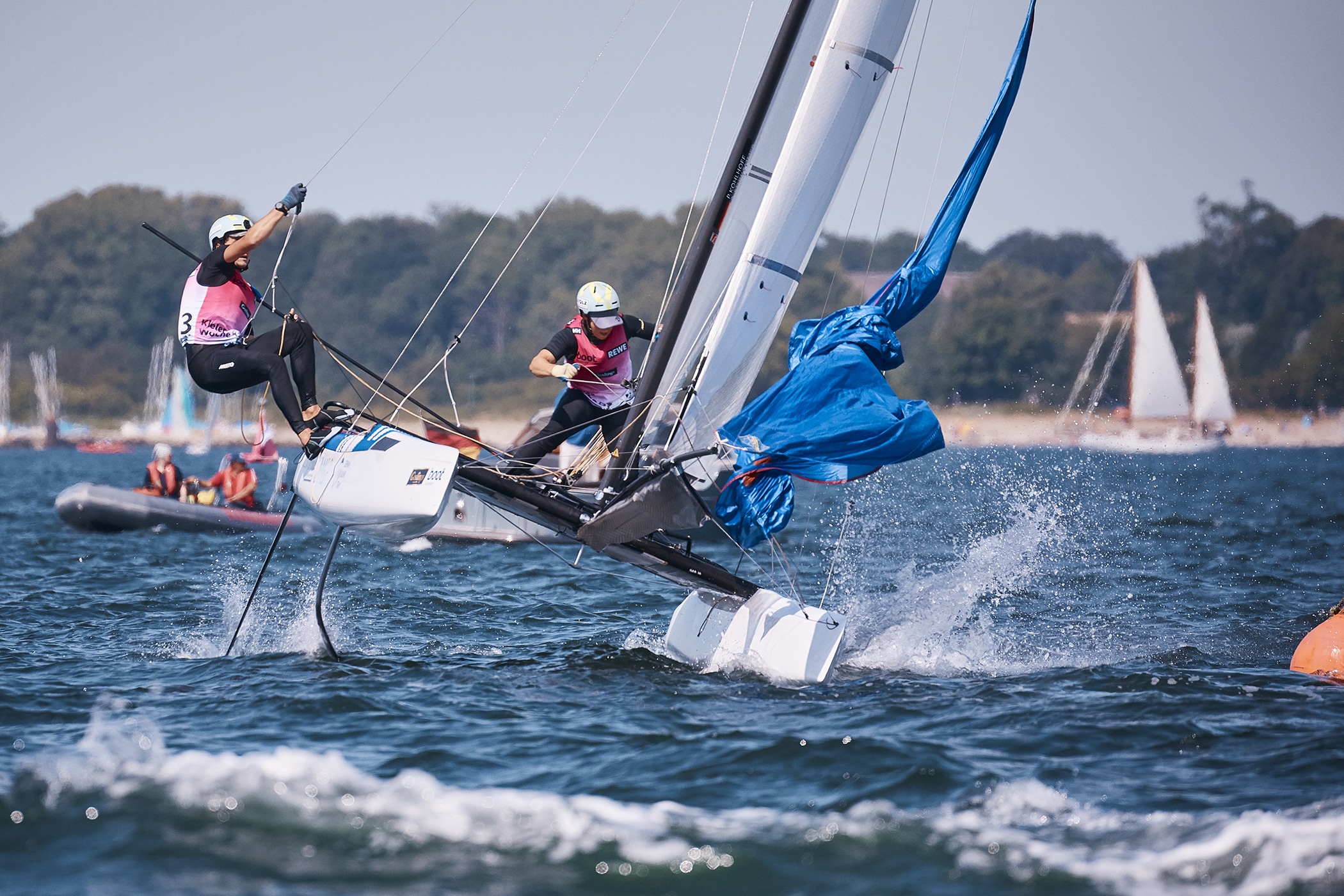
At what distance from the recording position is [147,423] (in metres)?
73.5

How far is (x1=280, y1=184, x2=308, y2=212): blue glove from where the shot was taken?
6.42 metres

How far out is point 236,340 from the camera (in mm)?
6977

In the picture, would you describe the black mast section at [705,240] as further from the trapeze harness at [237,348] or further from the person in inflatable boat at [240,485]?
the person in inflatable boat at [240,485]

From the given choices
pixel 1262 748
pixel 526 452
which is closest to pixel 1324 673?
pixel 1262 748

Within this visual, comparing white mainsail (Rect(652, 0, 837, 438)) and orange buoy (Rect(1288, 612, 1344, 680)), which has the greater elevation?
white mainsail (Rect(652, 0, 837, 438))

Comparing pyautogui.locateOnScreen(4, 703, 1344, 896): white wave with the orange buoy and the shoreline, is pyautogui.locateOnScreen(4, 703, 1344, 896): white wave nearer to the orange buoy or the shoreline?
the orange buoy

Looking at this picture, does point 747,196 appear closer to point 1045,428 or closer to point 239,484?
point 239,484

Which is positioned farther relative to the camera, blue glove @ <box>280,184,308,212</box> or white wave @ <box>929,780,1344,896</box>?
blue glove @ <box>280,184,308,212</box>

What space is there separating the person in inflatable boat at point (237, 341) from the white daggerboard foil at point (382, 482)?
0.85 ft

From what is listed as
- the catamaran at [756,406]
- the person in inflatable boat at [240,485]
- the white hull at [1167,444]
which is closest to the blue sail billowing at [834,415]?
the catamaran at [756,406]

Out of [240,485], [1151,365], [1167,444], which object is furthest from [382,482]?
[1167,444]

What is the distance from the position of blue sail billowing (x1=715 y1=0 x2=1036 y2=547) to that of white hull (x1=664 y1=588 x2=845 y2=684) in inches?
15.5

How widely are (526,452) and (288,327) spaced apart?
1.45 m

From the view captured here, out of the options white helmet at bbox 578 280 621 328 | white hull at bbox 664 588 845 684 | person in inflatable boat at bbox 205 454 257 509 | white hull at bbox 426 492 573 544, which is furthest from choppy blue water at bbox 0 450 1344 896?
person in inflatable boat at bbox 205 454 257 509
